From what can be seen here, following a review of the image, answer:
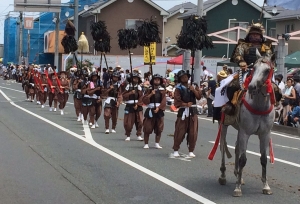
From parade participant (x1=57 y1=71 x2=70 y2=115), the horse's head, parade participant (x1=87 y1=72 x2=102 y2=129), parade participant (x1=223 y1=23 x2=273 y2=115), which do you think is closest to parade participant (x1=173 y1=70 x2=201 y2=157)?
parade participant (x1=223 y1=23 x2=273 y2=115)

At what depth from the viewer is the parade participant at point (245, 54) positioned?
10883 millimetres

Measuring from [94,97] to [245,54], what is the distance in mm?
11176

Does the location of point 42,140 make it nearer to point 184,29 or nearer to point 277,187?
point 184,29

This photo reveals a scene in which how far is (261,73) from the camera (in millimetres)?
9742

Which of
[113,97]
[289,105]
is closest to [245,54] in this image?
[113,97]

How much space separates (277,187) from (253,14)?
45.2 metres

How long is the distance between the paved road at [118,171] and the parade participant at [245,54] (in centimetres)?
160

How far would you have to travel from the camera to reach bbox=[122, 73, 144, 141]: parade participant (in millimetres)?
17969

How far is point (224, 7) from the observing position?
55500 millimetres

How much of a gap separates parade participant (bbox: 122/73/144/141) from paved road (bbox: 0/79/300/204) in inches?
22.7

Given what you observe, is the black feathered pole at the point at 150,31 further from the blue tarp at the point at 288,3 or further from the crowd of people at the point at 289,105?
the crowd of people at the point at 289,105

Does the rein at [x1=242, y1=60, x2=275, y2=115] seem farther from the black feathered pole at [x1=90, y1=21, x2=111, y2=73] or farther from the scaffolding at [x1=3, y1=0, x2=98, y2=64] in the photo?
the scaffolding at [x1=3, y1=0, x2=98, y2=64]

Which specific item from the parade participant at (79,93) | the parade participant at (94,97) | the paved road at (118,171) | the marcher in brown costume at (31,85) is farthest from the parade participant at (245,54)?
the marcher in brown costume at (31,85)

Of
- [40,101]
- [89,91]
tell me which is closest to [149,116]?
[89,91]
